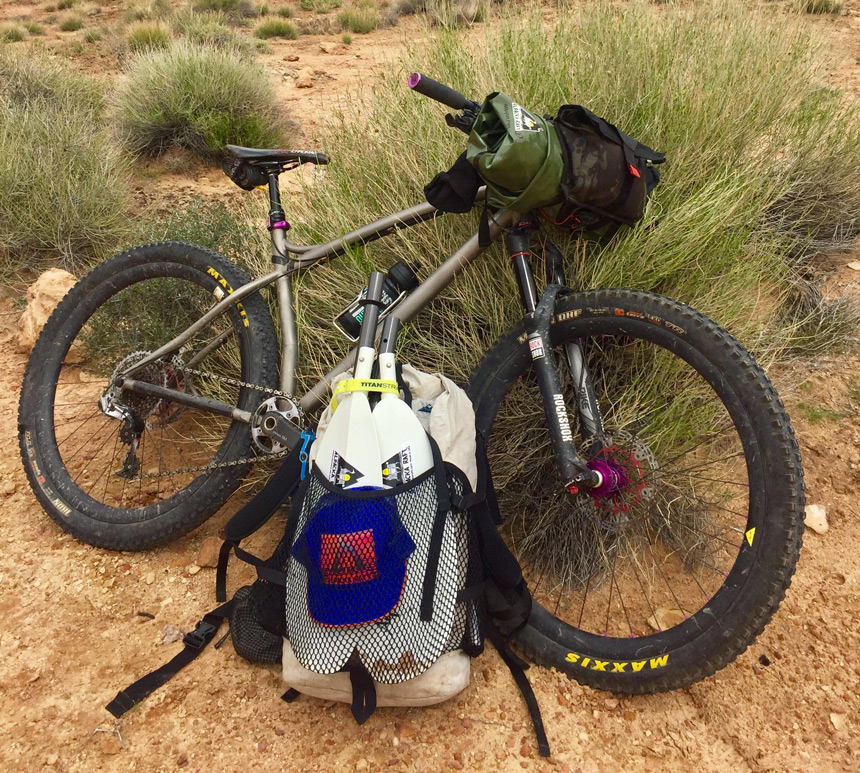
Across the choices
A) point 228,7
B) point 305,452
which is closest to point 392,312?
point 305,452

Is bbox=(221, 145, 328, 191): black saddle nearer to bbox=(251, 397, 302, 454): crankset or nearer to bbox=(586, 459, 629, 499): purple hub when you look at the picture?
bbox=(251, 397, 302, 454): crankset

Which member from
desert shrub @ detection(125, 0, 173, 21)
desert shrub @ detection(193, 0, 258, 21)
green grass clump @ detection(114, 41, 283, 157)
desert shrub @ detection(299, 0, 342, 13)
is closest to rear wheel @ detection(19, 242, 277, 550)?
green grass clump @ detection(114, 41, 283, 157)

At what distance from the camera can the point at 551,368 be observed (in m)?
1.88

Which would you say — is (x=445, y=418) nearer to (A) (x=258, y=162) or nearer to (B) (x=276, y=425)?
(B) (x=276, y=425)

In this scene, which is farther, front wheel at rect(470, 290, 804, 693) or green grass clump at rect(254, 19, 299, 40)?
green grass clump at rect(254, 19, 299, 40)

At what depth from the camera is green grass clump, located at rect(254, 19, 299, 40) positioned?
38.0 ft

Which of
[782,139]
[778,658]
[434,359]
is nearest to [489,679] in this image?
[778,658]

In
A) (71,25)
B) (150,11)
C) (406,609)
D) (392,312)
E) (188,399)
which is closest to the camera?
(406,609)

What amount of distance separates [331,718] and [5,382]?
2.86 m

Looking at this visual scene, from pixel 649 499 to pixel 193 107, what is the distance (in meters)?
5.74

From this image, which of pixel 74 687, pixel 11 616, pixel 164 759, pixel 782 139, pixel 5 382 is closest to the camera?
pixel 164 759

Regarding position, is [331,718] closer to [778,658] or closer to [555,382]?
[555,382]

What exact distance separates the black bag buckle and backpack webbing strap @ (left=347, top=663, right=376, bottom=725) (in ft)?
2.11

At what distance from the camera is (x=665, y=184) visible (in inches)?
97.7
